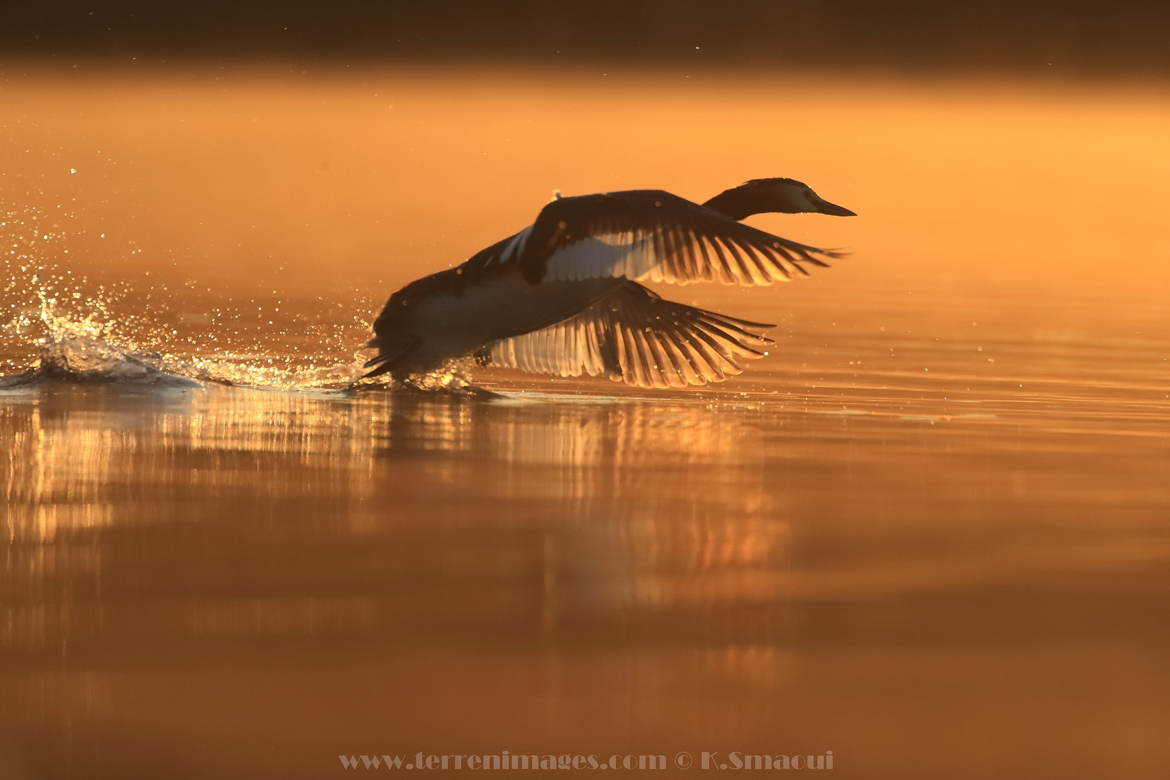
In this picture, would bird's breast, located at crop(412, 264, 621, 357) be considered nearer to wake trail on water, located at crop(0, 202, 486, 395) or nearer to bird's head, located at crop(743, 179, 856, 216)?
wake trail on water, located at crop(0, 202, 486, 395)

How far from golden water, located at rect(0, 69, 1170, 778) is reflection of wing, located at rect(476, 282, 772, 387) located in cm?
12

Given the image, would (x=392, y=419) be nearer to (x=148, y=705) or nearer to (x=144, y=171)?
(x=148, y=705)

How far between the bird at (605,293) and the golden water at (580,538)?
163mm

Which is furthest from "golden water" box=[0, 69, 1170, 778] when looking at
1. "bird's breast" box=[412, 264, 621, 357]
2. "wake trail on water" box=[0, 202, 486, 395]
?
"bird's breast" box=[412, 264, 621, 357]

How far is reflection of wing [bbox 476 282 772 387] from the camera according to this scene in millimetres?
9250

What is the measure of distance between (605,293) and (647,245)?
1.73 feet

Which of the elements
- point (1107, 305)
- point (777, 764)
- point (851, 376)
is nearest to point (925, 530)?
point (777, 764)

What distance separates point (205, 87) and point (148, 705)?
55.2 metres

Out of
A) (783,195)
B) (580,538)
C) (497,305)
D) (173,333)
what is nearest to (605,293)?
(497,305)

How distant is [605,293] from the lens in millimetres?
8422

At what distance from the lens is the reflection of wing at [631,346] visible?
364 inches

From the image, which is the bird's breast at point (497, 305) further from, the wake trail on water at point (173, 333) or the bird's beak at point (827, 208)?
the bird's beak at point (827, 208)

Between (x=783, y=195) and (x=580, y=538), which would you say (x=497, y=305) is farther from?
(x=580, y=538)

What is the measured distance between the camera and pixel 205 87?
189 feet
